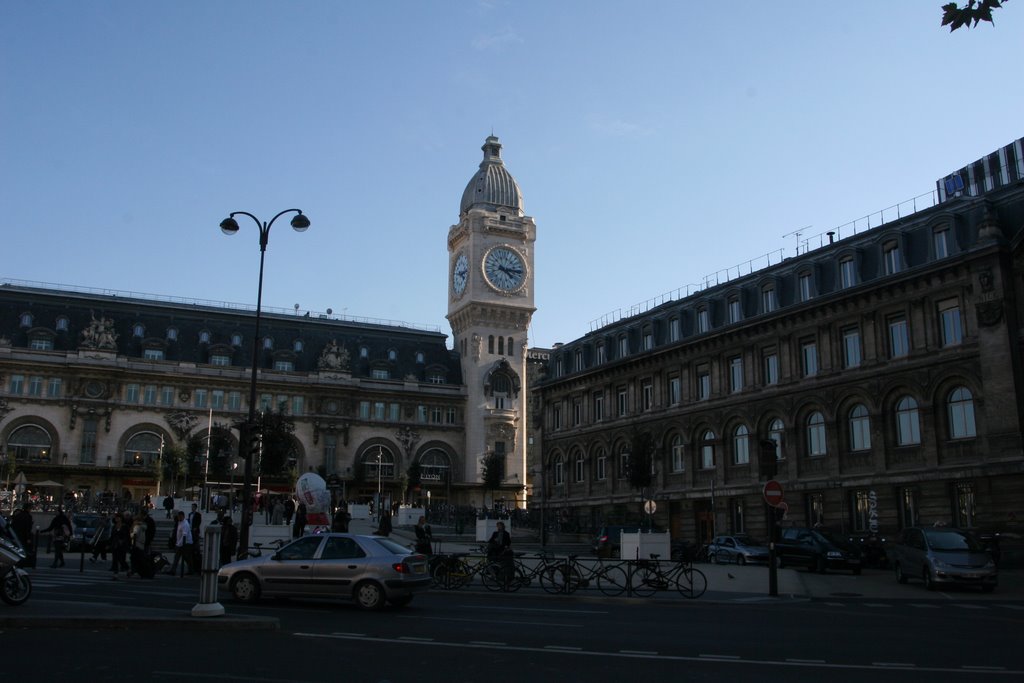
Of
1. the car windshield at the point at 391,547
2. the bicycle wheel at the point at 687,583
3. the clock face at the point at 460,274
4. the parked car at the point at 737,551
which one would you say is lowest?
the bicycle wheel at the point at 687,583

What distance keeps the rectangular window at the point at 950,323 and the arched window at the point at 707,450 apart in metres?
14.6

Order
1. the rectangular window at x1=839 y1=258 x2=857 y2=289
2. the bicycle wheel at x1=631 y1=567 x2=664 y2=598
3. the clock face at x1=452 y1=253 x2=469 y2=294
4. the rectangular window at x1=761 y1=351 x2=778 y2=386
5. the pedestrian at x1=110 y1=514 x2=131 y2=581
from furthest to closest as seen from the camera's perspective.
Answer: the clock face at x1=452 y1=253 x2=469 y2=294, the rectangular window at x1=761 y1=351 x2=778 y2=386, the rectangular window at x1=839 y1=258 x2=857 y2=289, the pedestrian at x1=110 y1=514 x2=131 y2=581, the bicycle wheel at x1=631 y1=567 x2=664 y2=598

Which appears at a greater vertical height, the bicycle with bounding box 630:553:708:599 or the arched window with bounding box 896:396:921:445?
the arched window with bounding box 896:396:921:445

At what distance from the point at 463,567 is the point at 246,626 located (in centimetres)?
1104

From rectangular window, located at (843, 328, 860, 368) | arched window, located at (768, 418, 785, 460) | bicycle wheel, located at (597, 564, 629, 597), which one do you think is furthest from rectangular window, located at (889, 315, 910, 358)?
bicycle wheel, located at (597, 564, 629, 597)

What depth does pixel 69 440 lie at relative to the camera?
3120 inches

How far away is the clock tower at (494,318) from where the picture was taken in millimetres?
94375

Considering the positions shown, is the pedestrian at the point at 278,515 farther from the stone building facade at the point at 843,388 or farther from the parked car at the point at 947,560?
the parked car at the point at 947,560

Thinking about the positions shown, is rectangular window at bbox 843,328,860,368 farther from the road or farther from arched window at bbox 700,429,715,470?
the road

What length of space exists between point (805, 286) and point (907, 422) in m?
8.97

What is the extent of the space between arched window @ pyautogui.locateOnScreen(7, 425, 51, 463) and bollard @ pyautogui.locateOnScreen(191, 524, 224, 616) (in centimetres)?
7276

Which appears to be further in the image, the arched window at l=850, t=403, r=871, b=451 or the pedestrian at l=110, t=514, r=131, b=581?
the arched window at l=850, t=403, r=871, b=451

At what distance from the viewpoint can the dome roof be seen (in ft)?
323

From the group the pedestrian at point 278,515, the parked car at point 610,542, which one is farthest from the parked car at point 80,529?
the parked car at point 610,542
